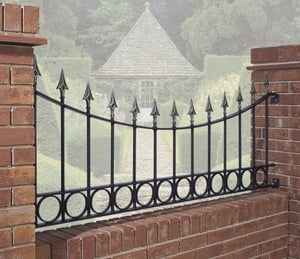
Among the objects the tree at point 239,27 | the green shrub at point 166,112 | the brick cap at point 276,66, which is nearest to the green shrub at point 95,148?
the green shrub at point 166,112

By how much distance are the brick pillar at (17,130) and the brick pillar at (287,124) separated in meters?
2.05

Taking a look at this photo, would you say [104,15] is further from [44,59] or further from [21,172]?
[21,172]

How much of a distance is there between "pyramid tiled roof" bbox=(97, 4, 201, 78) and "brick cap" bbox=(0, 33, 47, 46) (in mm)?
36937

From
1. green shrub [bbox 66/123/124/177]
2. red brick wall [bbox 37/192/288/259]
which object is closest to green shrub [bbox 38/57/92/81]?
green shrub [bbox 66/123/124/177]

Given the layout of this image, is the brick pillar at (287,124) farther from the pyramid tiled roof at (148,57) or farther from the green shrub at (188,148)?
the pyramid tiled roof at (148,57)

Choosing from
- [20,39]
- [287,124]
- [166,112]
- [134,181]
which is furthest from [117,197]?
[166,112]

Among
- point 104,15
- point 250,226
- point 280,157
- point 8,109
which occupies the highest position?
point 104,15

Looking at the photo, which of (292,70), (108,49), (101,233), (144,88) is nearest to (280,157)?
(292,70)

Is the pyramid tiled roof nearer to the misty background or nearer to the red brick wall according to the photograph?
the misty background

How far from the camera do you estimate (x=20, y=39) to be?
2318 mm

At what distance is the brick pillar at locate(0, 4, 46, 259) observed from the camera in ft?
7.61

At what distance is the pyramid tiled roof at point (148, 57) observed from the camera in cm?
4003

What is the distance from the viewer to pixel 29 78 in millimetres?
2393

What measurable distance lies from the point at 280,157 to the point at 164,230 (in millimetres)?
1300
